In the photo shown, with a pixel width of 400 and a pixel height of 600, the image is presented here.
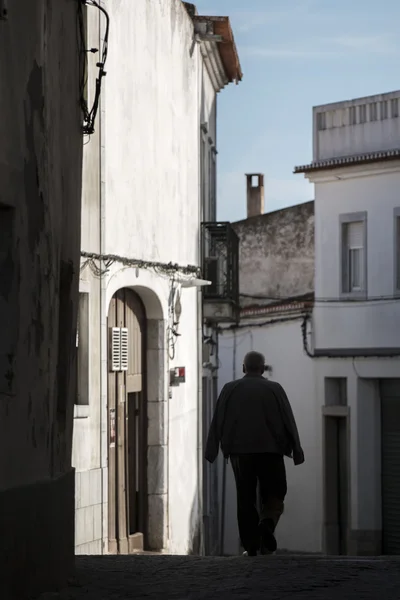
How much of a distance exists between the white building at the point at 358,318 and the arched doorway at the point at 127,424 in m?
12.0

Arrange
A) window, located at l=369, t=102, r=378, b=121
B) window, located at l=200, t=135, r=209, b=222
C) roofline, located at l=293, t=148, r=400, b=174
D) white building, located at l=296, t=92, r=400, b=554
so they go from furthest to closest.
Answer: window, located at l=369, t=102, r=378, b=121 → white building, located at l=296, t=92, r=400, b=554 → roofline, located at l=293, t=148, r=400, b=174 → window, located at l=200, t=135, r=209, b=222

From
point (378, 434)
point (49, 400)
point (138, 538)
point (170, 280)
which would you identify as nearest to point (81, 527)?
point (138, 538)

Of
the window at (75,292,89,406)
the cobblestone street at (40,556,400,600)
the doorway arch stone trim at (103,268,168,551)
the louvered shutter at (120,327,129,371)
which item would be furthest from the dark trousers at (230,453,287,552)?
the doorway arch stone trim at (103,268,168,551)

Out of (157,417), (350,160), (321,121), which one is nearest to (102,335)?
(157,417)

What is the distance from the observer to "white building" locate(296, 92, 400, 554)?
30.1 metres

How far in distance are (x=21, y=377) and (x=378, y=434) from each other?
23.2m

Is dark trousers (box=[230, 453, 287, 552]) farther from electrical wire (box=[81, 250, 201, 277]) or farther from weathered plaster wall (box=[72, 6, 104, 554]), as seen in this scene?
electrical wire (box=[81, 250, 201, 277])

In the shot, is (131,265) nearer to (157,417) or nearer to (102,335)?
(102,335)

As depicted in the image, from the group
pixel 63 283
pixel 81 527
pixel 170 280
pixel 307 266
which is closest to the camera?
pixel 63 283

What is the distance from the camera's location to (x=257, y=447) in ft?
37.1

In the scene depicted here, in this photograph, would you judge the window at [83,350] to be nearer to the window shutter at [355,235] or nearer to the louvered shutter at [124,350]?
the louvered shutter at [124,350]

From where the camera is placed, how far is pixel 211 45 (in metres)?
23.9

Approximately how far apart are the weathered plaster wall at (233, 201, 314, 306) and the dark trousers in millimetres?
24242

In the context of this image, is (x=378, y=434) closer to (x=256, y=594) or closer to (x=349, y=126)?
(x=349, y=126)
